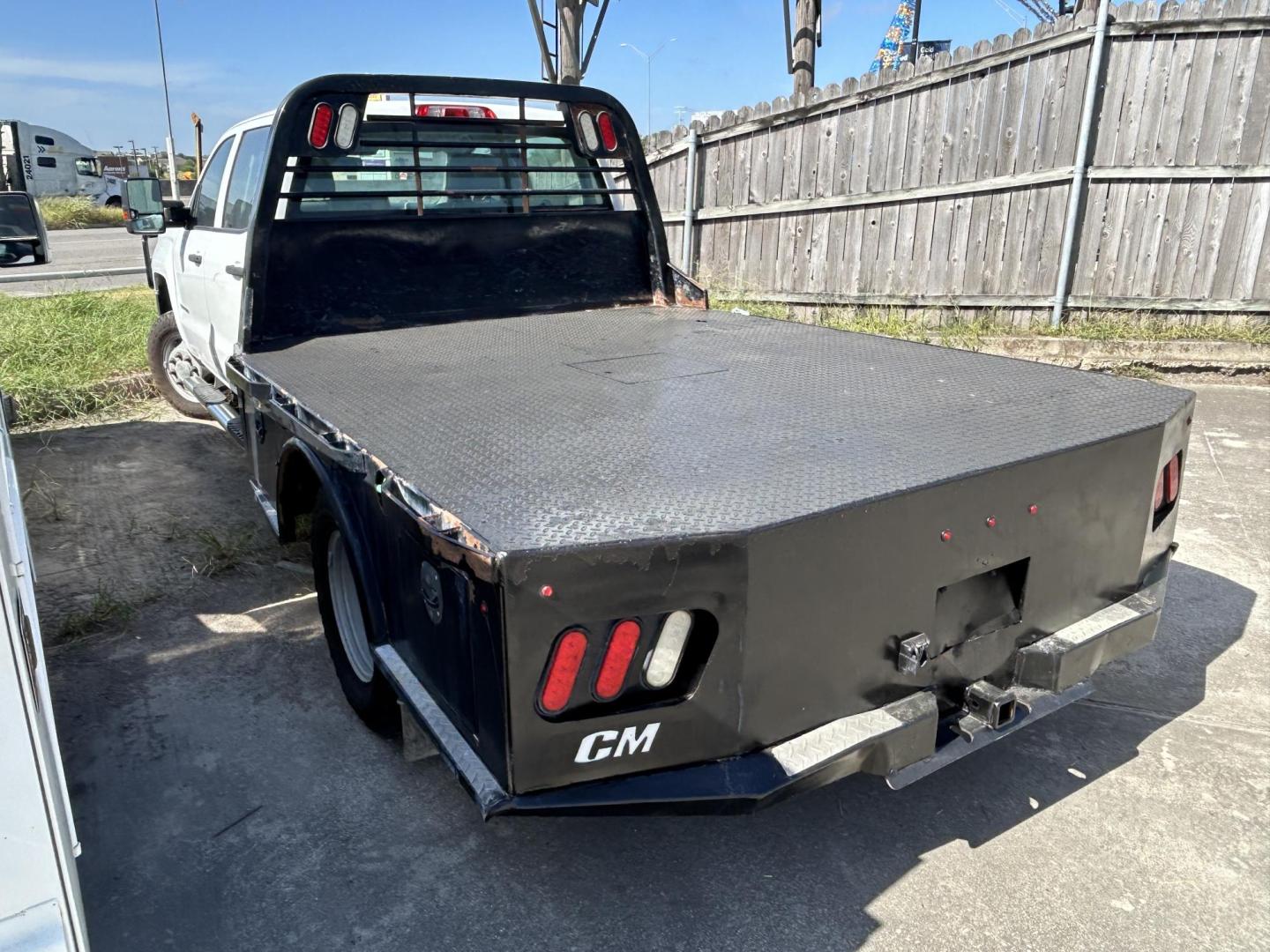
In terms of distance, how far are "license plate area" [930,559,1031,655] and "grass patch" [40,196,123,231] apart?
32.2 metres

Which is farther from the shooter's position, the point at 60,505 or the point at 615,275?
the point at 60,505

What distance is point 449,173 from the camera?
449 cm

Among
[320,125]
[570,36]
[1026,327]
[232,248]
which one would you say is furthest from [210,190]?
[570,36]

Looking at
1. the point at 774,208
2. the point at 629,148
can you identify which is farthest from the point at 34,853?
the point at 774,208

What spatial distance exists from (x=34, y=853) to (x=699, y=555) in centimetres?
122

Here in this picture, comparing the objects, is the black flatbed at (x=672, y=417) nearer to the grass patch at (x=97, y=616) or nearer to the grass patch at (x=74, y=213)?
the grass patch at (x=97, y=616)

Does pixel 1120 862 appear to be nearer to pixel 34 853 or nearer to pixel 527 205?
pixel 34 853

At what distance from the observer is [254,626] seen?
3.95 metres

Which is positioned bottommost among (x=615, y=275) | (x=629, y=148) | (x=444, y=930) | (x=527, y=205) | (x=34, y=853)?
(x=444, y=930)

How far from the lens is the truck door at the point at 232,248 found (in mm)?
4438

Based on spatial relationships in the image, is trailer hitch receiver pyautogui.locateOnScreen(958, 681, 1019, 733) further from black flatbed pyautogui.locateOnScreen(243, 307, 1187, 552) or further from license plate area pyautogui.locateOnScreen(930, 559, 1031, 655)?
black flatbed pyautogui.locateOnScreen(243, 307, 1187, 552)

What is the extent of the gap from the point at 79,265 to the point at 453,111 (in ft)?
55.9

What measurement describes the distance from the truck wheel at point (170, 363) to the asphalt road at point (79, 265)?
1722mm

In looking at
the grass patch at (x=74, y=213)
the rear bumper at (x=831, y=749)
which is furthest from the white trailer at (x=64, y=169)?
the rear bumper at (x=831, y=749)
